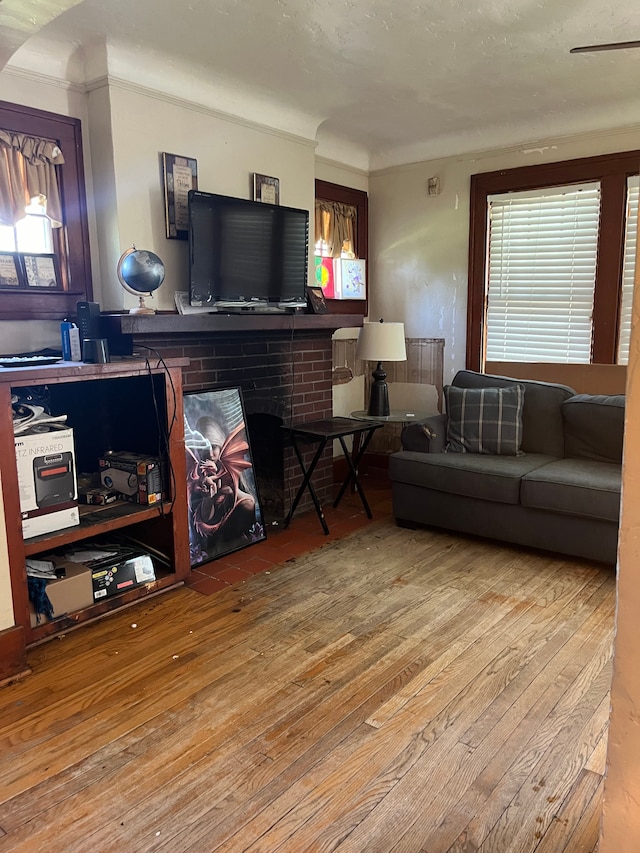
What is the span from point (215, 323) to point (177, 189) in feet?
2.41

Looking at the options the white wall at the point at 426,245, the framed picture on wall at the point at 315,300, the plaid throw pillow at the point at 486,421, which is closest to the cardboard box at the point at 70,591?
the framed picture on wall at the point at 315,300

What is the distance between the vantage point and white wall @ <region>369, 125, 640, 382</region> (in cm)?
452

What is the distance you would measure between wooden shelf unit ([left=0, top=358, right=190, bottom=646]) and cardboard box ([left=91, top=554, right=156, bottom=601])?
1.4 inches

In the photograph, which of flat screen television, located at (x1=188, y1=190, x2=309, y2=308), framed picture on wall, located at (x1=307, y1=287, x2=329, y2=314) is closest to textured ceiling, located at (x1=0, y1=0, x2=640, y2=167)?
flat screen television, located at (x1=188, y1=190, x2=309, y2=308)

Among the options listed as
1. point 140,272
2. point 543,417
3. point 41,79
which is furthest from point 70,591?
point 543,417

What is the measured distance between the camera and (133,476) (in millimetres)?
2977

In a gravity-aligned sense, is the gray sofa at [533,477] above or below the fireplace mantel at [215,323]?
below

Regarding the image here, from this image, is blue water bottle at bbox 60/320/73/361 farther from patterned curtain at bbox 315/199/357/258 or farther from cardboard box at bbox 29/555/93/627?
patterned curtain at bbox 315/199/357/258

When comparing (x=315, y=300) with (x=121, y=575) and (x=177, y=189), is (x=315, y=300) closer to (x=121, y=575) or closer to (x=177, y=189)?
(x=177, y=189)

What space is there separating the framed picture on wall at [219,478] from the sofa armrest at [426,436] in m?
1.02

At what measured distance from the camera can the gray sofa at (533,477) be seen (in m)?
3.22

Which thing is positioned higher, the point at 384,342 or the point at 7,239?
the point at 7,239

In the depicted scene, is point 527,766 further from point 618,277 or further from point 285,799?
point 618,277

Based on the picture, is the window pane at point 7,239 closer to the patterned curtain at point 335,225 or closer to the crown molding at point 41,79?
the crown molding at point 41,79
